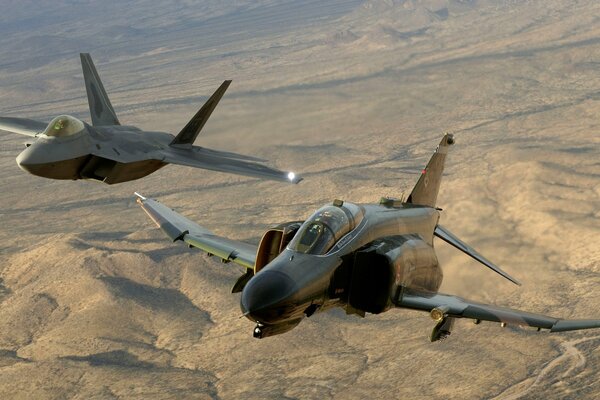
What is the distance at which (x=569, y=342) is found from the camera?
15425cm

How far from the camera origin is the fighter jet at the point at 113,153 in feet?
106

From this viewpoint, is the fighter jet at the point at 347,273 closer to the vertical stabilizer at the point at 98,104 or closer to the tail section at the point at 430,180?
the tail section at the point at 430,180

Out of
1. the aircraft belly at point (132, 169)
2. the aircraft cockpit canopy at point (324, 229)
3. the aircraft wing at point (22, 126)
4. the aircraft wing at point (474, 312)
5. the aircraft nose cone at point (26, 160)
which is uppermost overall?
the aircraft nose cone at point (26, 160)

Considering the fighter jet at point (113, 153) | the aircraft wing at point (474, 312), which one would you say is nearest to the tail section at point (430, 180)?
the fighter jet at point (113, 153)

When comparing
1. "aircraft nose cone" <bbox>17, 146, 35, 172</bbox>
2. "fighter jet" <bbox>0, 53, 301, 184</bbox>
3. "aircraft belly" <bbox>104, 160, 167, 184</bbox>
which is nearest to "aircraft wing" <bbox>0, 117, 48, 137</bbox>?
"fighter jet" <bbox>0, 53, 301, 184</bbox>

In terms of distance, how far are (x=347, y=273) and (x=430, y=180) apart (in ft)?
41.8

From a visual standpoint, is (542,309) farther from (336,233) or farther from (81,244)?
(336,233)

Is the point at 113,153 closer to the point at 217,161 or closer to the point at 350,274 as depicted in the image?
the point at 217,161

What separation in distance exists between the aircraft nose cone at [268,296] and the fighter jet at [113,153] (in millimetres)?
5553

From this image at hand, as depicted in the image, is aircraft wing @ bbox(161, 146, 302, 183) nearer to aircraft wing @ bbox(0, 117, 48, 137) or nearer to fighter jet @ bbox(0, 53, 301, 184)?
fighter jet @ bbox(0, 53, 301, 184)

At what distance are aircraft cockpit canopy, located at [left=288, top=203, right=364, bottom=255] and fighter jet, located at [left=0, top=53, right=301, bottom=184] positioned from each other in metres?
2.87

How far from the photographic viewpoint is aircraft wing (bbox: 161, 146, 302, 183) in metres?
31.8

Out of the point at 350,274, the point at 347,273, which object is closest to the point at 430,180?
the point at 350,274

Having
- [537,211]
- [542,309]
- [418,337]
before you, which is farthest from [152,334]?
[537,211]
